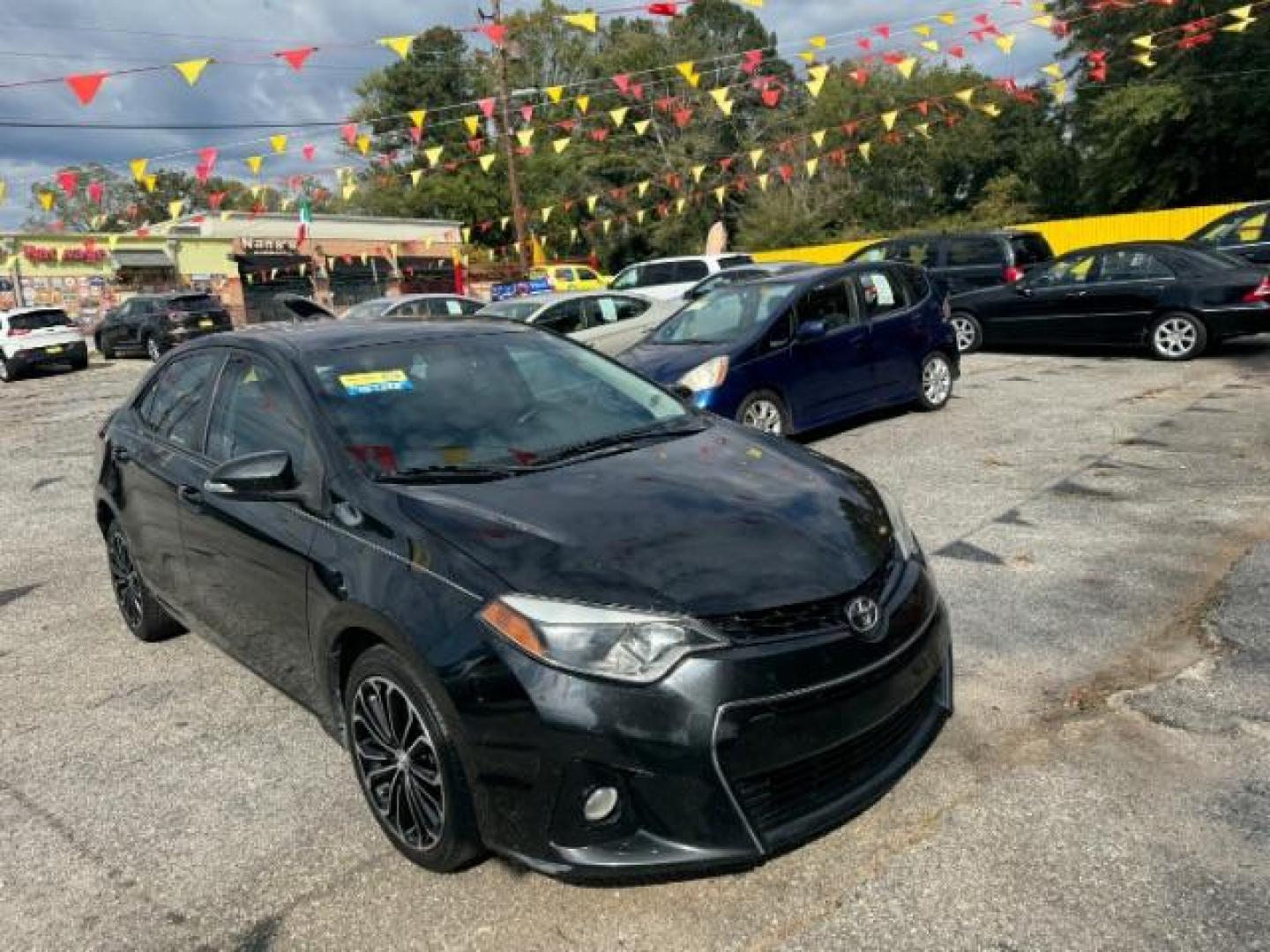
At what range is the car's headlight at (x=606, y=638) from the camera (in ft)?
7.36

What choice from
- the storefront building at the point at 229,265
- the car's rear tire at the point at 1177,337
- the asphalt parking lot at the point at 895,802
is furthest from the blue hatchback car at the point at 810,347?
the storefront building at the point at 229,265

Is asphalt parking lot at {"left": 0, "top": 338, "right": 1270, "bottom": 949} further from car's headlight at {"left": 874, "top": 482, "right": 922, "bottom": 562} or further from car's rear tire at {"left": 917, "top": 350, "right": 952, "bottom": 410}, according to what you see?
car's rear tire at {"left": 917, "top": 350, "right": 952, "bottom": 410}

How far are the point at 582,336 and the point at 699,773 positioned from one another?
9749mm

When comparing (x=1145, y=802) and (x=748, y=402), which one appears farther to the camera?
(x=748, y=402)

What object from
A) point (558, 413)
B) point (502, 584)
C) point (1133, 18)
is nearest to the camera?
point (502, 584)

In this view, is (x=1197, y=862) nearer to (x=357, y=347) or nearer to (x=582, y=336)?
(x=357, y=347)

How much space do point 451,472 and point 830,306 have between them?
5.84m

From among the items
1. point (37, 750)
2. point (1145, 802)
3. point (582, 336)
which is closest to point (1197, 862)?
point (1145, 802)

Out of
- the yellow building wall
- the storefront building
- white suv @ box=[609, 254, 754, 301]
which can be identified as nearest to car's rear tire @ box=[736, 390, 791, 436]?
white suv @ box=[609, 254, 754, 301]

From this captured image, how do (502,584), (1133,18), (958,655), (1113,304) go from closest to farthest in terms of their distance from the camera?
(502,584)
(958,655)
(1113,304)
(1133,18)

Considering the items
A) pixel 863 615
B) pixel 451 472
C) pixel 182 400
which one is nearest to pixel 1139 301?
pixel 863 615

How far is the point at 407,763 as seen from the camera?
262 centimetres

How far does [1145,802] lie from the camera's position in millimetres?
2768

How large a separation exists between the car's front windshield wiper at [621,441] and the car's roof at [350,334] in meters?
0.88
